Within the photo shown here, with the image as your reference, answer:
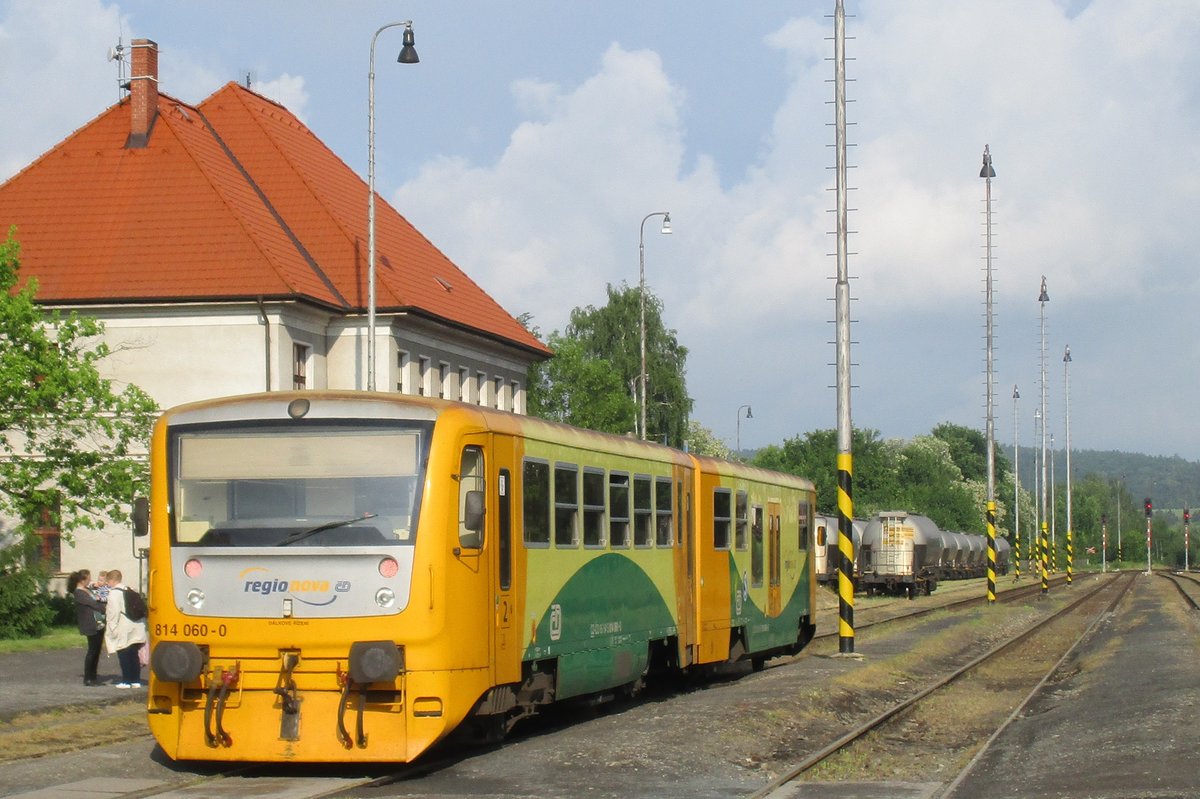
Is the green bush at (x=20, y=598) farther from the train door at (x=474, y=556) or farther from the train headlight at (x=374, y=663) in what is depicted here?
the train headlight at (x=374, y=663)

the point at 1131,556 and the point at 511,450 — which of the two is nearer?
the point at 511,450

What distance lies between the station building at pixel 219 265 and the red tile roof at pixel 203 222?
5 centimetres

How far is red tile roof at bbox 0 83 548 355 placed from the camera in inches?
1734

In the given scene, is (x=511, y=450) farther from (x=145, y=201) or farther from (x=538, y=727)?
(x=145, y=201)

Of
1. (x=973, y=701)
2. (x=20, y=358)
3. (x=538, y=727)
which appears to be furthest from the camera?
(x=20, y=358)

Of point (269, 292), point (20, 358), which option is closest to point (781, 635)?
point (20, 358)

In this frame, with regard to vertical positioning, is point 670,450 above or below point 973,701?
above

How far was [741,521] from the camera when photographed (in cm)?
2219

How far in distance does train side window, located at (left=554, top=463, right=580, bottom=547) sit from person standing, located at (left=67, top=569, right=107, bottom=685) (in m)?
7.37

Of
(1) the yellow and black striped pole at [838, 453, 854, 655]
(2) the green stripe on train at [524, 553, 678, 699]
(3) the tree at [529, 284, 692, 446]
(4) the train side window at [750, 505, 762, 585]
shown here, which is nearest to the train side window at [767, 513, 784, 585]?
(4) the train side window at [750, 505, 762, 585]

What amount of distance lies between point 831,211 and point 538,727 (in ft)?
43.8

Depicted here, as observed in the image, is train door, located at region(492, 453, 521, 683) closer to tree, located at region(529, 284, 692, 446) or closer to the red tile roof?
the red tile roof

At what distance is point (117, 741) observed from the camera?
50.0 feet

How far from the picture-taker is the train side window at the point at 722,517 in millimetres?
20891
